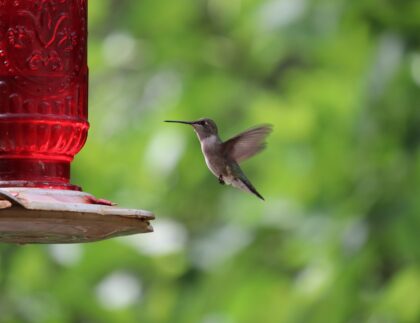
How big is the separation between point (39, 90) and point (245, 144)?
143 cm

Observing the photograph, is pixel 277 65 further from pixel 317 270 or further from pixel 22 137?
pixel 22 137

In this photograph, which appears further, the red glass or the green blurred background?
the green blurred background

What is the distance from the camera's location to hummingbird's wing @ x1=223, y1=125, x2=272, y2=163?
6.38 m

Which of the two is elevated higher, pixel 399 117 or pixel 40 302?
pixel 399 117

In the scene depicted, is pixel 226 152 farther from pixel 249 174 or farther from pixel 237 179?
pixel 249 174

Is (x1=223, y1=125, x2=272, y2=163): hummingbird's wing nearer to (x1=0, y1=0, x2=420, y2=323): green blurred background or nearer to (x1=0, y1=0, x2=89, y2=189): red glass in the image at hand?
(x1=0, y1=0, x2=89, y2=189): red glass

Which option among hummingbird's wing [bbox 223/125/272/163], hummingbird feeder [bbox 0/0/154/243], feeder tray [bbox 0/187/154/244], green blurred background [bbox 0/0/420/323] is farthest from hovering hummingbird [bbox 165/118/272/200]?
green blurred background [bbox 0/0/420/323]

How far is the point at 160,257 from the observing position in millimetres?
11148

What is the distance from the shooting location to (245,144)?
6641mm

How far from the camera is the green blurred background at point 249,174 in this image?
9.80 meters

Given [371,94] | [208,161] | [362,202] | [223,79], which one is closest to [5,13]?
[208,161]

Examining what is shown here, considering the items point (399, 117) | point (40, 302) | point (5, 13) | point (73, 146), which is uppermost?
point (5, 13)

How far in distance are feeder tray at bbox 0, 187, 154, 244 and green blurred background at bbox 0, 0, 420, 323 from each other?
4676mm

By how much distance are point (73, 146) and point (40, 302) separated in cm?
468
